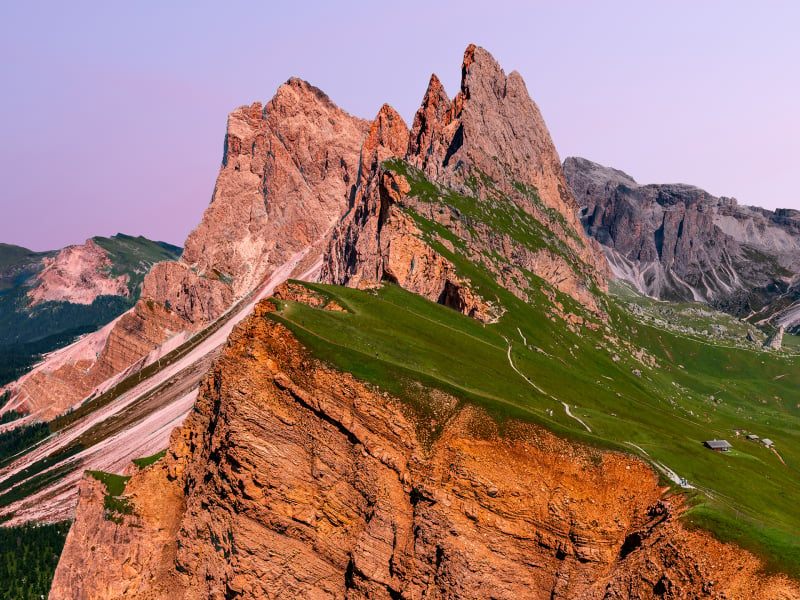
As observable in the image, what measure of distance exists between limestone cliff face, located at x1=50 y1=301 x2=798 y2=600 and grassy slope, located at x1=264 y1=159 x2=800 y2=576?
277 centimetres

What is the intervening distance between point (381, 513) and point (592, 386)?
64027 millimetres

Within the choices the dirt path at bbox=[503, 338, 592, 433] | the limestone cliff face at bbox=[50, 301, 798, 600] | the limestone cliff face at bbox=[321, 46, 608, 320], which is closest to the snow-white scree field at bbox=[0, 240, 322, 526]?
the limestone cliff face at bbox=[321, 46, 608, 320]

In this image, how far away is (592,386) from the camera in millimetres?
95750

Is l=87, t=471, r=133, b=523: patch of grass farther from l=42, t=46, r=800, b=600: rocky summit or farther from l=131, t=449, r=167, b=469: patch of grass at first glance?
l=131, t=449, r=167, b=469: patch of grass

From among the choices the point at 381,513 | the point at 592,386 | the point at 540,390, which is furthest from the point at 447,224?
the point at 381,513

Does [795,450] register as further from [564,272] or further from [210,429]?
[210,429]

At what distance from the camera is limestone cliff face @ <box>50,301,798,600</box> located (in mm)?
40938

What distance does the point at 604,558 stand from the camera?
134ft

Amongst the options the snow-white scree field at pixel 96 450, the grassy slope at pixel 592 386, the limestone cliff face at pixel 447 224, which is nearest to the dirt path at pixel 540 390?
the grassy slope at pixel 592 386

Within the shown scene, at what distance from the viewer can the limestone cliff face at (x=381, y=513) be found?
1612 inches

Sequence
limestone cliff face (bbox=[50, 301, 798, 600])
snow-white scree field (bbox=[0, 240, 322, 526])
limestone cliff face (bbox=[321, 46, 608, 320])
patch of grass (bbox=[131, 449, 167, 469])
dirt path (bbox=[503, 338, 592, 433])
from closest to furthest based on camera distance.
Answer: limestone cliff face (bbox=[50, 301, 798, 600]) → patch of grass (bbox=[131, 449, 167, 469]) → dirt path (bbox=[503, 338, 592, 433]) → limestone cliff face (bbox=[321, 46, 608, 320]) → snow-white scree field (bbox=[0, 240, 322, 526])

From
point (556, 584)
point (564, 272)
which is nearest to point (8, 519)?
point (556, 584)

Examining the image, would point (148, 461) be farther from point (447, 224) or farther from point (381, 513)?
point (447, 224)

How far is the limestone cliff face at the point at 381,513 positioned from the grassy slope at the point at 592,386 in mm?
2767
